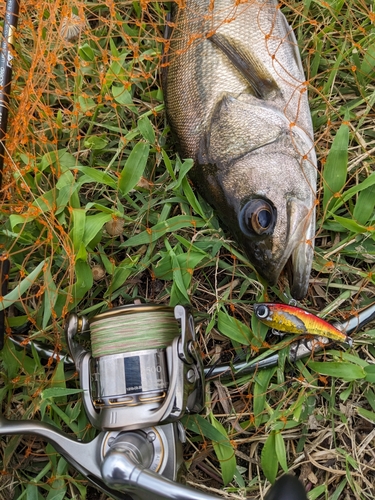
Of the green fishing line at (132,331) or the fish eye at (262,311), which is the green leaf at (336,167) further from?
the green fishing line at (132,331)

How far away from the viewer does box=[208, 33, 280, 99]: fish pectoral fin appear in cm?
225

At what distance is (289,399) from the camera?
2299 millimetres

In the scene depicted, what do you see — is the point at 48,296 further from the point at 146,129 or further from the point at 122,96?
the point at 122,96

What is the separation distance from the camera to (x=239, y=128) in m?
2.22

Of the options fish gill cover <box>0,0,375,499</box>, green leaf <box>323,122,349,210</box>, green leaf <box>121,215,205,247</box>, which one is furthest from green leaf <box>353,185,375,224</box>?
green leaf <box>121,215,205,247</box>

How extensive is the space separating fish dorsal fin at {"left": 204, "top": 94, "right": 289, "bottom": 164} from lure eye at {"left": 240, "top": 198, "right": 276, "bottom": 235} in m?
0.26

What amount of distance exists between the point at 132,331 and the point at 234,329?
22.7 inches

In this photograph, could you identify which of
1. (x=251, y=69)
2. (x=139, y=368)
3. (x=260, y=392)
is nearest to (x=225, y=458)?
(x=260, y=392)

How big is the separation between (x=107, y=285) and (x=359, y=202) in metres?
1.33

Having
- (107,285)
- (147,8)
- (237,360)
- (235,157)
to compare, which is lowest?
(237,360)

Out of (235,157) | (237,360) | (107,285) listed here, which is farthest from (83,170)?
(237,360)

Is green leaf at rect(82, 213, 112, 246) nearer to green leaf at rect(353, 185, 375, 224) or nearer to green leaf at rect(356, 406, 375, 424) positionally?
green leaf at rect(353, 185, 375, 224)

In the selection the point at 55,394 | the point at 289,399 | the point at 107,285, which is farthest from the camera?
the point at 107,285

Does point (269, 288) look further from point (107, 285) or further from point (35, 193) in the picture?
point (35, 193)
